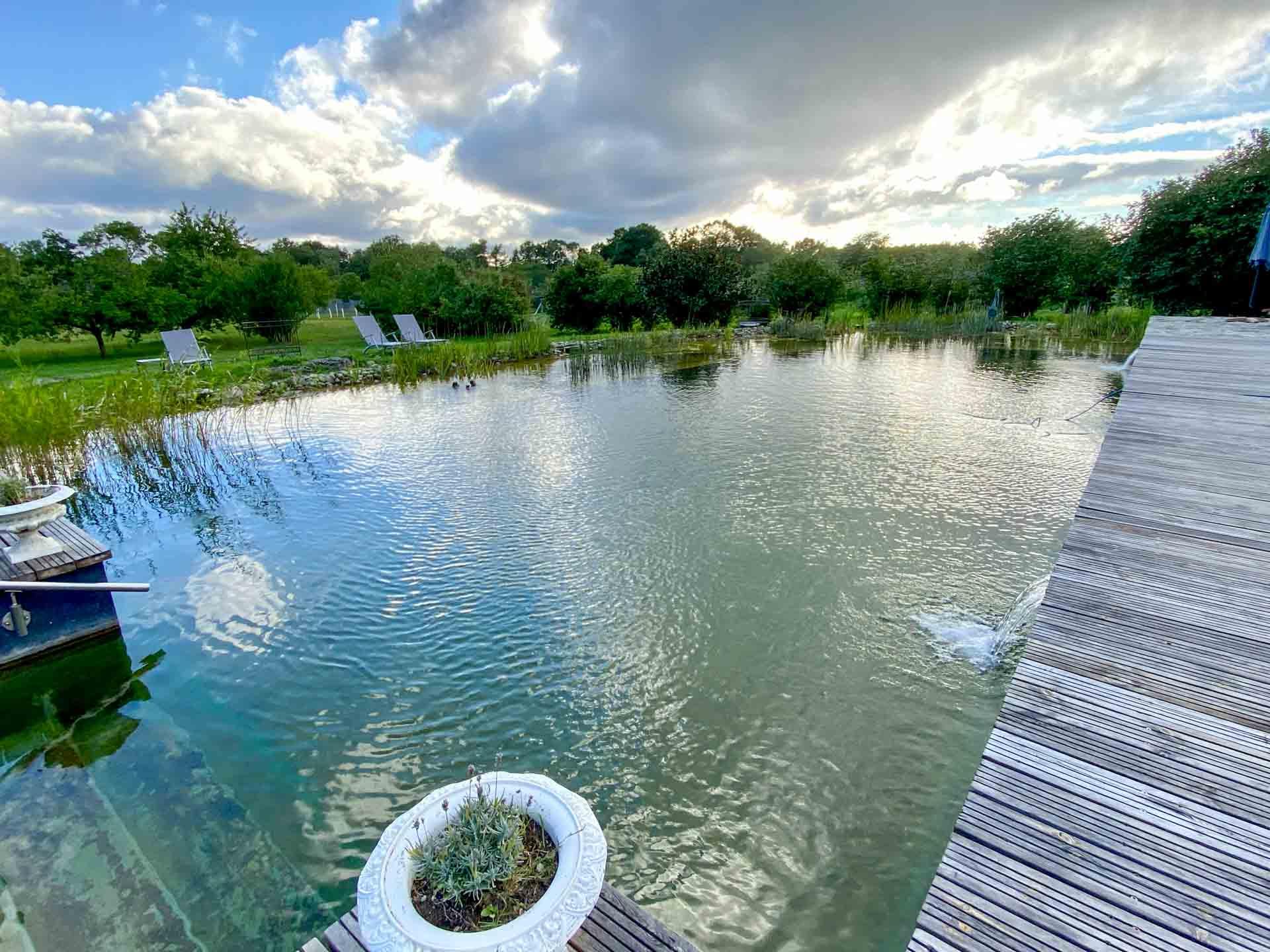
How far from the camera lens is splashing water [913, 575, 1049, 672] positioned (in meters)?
3.66

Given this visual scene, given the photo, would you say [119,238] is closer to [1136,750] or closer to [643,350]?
[643,350]

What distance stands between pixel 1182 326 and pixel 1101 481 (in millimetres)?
3876

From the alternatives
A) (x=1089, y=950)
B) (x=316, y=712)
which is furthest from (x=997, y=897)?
(x=316, y=712)

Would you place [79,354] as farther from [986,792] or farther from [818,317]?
[818,317]

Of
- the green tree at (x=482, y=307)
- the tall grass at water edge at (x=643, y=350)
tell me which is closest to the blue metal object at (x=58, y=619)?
the tall grass at water edge at (x=643, y=350)

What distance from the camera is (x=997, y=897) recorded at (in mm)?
1338

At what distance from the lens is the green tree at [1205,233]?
11.4 meters

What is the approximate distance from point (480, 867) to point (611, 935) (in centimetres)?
47

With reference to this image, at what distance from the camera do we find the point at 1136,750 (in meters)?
1.66

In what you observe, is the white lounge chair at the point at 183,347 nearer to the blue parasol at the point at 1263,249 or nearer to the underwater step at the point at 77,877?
the underwater step at the point at 77,877

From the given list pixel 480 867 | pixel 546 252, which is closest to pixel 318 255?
pixel 546 252

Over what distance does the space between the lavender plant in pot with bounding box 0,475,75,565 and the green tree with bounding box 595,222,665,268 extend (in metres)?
41.5

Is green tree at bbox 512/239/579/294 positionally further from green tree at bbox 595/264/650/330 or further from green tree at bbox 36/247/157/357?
green tree at bbox 36/247/157/357

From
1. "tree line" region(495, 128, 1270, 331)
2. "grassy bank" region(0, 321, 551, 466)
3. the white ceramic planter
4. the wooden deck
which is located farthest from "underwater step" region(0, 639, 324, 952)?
"tree line" region(495, 128, 1270, 331)
